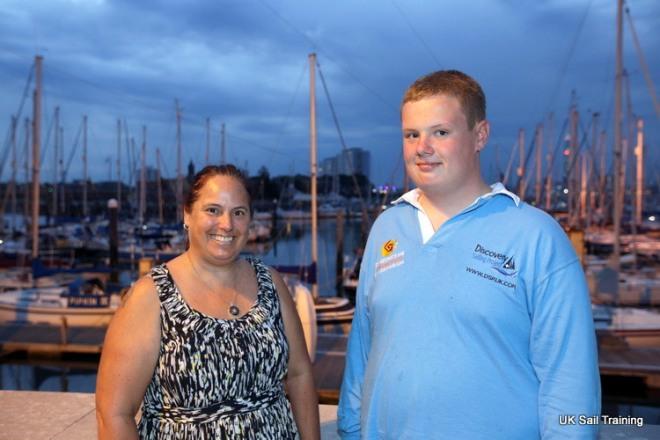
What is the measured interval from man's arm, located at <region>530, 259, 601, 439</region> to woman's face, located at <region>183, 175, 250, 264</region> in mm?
1133

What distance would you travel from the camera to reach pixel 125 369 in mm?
2061

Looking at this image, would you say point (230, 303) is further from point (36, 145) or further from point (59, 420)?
point (36, 145)

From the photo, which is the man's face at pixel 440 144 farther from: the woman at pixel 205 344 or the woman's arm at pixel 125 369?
the woman's arm at pixel 125 369

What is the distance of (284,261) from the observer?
148ft

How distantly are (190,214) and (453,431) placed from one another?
125cm

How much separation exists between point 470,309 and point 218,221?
1.00m

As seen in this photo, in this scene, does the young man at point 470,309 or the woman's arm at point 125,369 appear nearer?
the young man at point 470,309

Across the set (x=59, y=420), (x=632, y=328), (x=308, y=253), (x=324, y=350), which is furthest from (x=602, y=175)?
(x=59, y=420)

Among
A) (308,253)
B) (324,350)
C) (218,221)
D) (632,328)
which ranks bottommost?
(308,253)

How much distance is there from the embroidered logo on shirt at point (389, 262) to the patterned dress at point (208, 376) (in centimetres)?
51

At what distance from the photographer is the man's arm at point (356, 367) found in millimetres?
2262

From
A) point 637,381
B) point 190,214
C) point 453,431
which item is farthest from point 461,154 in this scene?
point 637,381

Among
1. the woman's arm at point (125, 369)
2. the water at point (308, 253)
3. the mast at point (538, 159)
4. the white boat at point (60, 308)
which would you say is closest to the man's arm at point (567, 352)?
the woman's arm at point (125, 369)

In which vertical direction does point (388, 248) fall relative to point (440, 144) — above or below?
below
